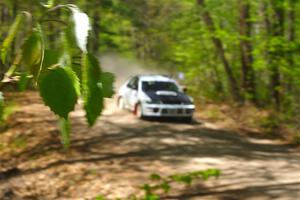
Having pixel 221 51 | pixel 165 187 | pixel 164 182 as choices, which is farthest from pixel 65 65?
pixel 221 51

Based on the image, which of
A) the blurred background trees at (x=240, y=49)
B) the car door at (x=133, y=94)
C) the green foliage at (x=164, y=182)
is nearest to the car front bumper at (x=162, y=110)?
the car door at (x=133, y=94)

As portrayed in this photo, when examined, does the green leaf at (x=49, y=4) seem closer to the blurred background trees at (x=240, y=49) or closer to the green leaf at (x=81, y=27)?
the green leaf at (x=81, y=27)

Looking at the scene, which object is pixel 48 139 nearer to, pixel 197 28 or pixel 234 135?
pixel 234 135

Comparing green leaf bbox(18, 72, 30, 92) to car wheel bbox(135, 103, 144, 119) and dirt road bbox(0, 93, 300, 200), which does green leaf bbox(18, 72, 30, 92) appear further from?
car wheel bbox(135, 103, 144, 119)

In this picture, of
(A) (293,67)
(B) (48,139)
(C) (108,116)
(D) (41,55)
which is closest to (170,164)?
(B) (48,139)

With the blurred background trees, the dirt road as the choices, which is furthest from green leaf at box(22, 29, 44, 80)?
the blurred background trees

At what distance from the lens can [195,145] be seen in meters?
13.5

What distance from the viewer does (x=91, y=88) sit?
0.60m

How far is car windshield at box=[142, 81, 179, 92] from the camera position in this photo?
17344mm

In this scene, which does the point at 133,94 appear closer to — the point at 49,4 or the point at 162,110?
the point at 162,110

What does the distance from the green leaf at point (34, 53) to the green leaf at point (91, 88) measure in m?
0.07

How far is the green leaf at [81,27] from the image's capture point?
0.55 meters

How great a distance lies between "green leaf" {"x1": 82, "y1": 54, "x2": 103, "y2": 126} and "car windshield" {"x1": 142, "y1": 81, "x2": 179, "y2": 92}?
16.6 meters

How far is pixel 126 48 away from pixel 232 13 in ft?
86.8
